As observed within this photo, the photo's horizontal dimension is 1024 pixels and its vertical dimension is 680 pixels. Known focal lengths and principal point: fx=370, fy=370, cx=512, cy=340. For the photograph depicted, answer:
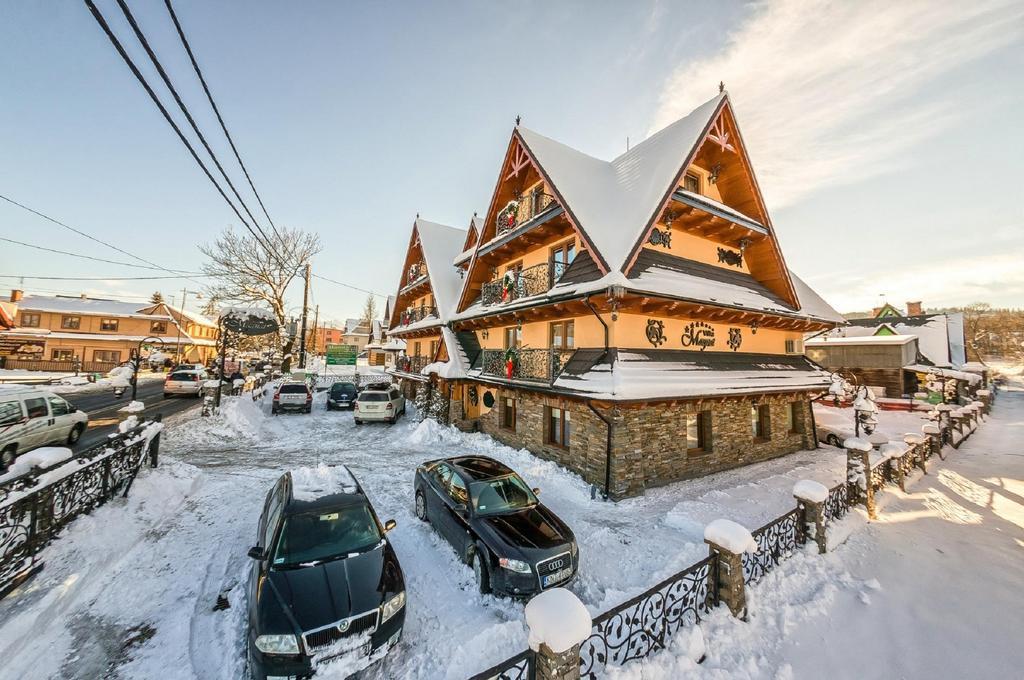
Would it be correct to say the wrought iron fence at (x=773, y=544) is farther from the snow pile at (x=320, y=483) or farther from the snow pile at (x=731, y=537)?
the snow pile at (x=320, y=483)

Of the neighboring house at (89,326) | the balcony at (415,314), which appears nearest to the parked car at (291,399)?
the balcony at (415,314)

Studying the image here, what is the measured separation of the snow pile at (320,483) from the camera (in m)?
6.16

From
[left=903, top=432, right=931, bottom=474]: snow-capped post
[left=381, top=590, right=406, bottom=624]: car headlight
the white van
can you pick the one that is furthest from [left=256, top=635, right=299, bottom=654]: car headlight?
[left=903, top=432, right=931, bottom=474]: snow-capped post

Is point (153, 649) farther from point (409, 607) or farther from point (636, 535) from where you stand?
point (636, 535)

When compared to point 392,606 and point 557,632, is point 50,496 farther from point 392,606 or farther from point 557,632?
point 557,632

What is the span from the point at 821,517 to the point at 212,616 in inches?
408

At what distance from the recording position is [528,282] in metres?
13.2

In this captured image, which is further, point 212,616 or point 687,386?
point 687,386

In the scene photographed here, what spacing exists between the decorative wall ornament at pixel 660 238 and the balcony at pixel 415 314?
1253 cm

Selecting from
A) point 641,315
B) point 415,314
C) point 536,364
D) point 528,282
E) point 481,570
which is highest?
point 528,282

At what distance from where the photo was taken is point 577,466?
1109cm

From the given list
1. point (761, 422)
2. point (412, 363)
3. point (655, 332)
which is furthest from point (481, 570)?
point (412, 363)

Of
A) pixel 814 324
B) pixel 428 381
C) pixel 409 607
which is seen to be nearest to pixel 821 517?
pixel 409 607

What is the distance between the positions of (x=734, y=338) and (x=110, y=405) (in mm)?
28922
